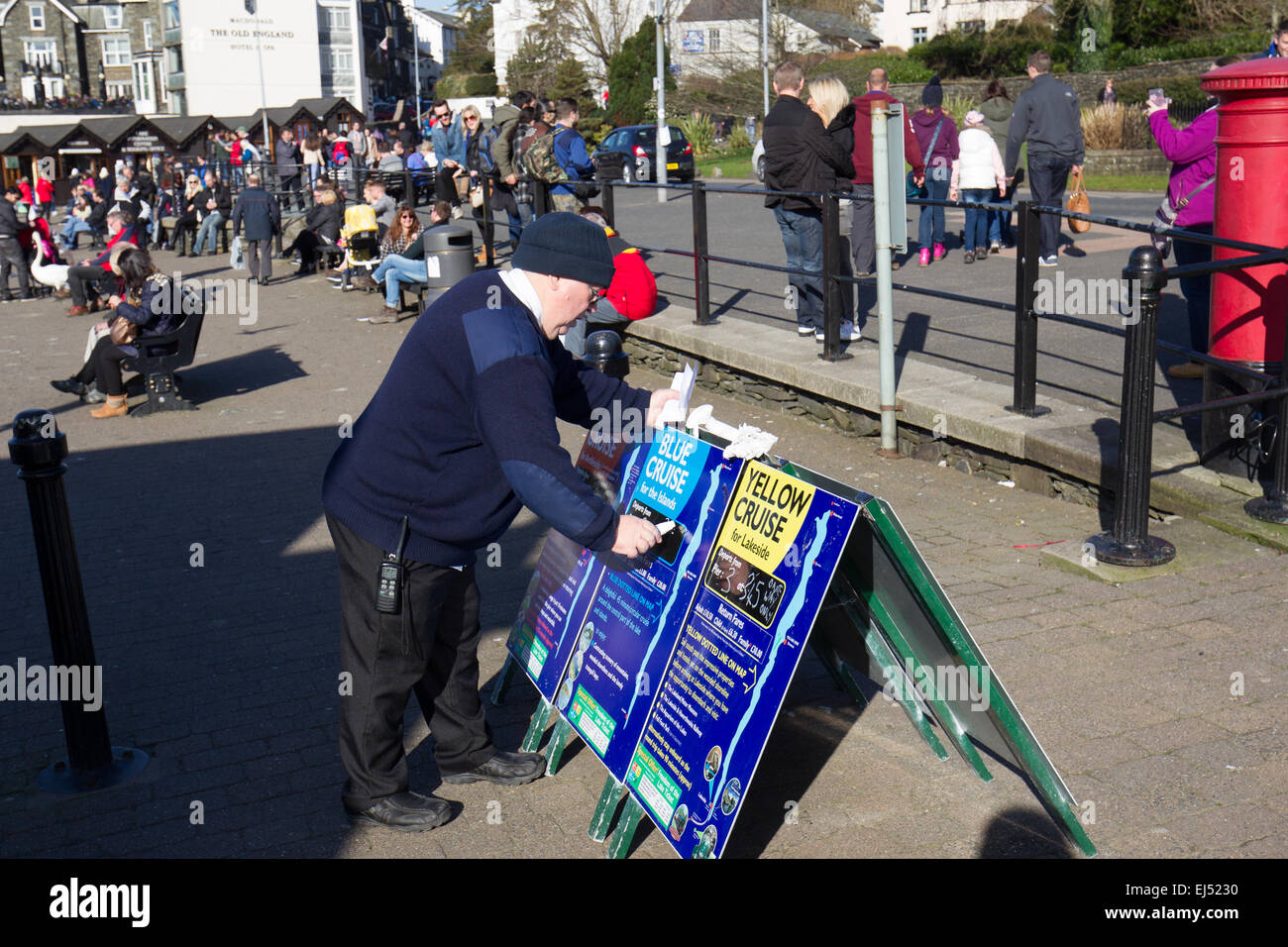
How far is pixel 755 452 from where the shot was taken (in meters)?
3.37

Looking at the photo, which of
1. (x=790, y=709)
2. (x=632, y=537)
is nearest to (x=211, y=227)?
(x=790, y=709)

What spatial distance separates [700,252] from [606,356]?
18.8 ft

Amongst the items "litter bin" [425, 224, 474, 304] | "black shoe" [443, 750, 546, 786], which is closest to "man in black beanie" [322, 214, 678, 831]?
"black shoe" [443, 750, 546, 786]

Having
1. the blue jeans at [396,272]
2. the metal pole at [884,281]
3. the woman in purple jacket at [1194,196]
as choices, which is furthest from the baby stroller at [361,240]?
the woman in purple jacket at [1194,196]

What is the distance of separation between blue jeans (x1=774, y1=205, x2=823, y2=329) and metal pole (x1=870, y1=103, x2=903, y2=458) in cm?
159

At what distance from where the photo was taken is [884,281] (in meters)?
7.35

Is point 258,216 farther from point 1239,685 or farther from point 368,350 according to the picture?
point 1239,685

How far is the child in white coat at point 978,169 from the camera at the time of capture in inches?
542

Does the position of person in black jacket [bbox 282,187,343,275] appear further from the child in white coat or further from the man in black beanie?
the man in black beanie

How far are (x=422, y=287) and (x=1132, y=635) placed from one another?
37.1 ft

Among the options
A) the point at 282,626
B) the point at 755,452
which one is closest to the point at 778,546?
the point at 755,452

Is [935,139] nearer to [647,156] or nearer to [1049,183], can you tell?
[1049,183]

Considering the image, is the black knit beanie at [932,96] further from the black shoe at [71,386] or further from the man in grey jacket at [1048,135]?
the black shoe at [71,386]

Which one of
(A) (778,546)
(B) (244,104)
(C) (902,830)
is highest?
(B) (244,104)
